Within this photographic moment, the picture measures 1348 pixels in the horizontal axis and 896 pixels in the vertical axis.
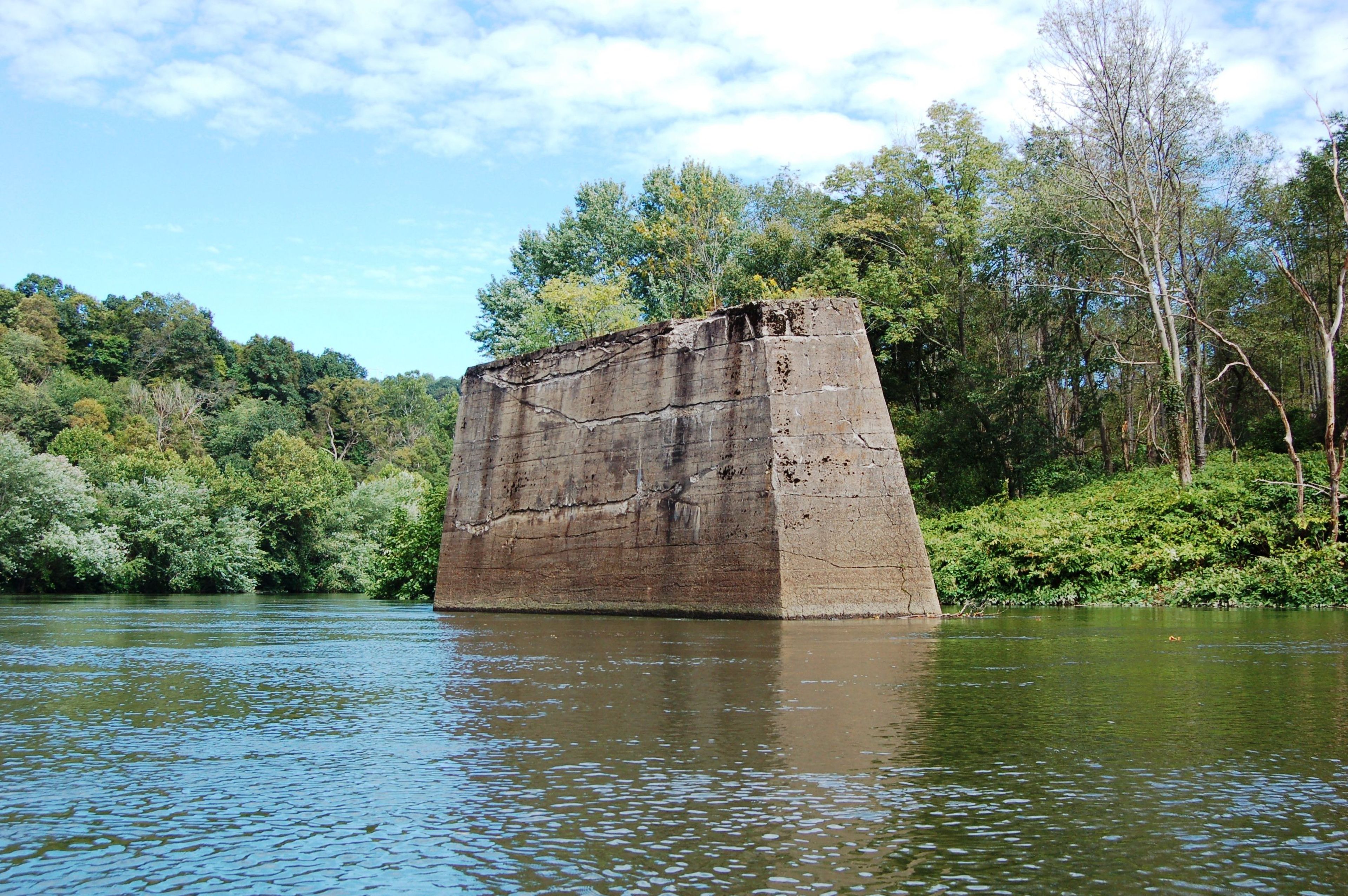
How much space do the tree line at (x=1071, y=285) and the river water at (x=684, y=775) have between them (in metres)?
18.4

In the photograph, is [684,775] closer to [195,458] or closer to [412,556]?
[412,556]

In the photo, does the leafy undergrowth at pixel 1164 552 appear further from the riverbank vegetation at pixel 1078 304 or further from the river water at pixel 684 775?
the river water at pixel 684 775

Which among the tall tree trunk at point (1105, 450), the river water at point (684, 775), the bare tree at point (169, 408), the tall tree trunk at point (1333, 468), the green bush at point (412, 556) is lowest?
the river water at point (684, 775)

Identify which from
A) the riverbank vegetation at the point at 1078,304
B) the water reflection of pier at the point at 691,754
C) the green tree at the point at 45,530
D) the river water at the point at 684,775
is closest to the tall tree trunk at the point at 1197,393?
the riverbank vegetation at the point at 1078,304

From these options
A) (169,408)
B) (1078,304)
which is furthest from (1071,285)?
(169,408)

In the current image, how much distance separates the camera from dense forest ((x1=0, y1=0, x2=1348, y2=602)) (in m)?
21.7

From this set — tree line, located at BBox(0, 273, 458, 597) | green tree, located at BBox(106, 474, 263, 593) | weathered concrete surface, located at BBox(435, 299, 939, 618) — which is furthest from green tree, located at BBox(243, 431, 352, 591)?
weathered concrete surface, located at BBox(435, 299, 939, 618)

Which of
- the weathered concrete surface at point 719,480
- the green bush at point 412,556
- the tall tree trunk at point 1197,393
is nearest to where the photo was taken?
the weathered concrete surface at point 719,480

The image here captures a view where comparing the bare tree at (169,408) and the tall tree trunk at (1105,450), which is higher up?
the bare tree at (169,408)

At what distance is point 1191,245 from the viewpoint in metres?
29.4

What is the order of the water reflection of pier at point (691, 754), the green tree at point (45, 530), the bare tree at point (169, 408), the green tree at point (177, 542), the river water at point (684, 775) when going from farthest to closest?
the bare tree at point (169, 408)
the green tree at point (177, 542)
the green tree at point (45, 530)
the water reflection of pier at point (691, 754)
the river water at point (684, 775)

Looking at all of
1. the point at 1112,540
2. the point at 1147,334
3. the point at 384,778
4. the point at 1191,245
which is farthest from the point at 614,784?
the point at 1147,334

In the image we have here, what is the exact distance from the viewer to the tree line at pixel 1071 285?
83.7 ft

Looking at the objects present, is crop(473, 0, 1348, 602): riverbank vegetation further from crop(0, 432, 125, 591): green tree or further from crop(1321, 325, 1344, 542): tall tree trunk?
crop(0, 432, 125, 591): green tree
